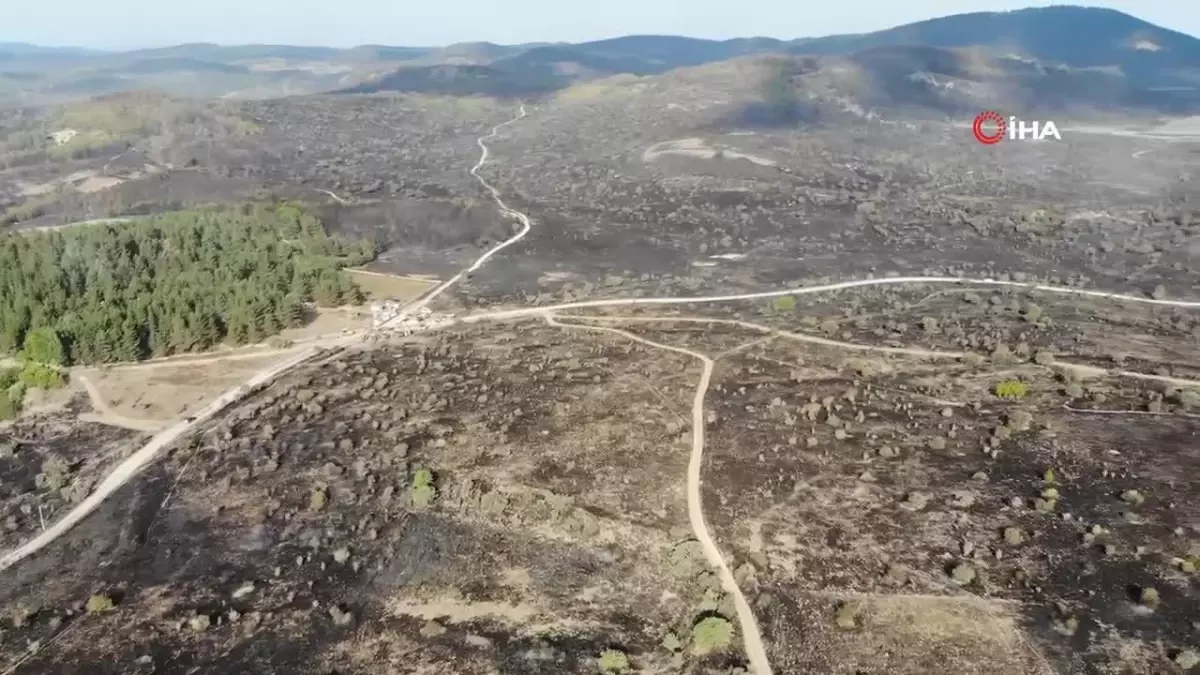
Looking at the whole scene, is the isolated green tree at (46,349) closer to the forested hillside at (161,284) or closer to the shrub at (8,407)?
the forested hillside at (161,284)

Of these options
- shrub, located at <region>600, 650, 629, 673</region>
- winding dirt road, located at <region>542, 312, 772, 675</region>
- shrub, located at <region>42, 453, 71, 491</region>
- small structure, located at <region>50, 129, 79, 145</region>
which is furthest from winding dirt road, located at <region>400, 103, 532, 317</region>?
small structure, located at <region>50, 129, 79, 145</region>

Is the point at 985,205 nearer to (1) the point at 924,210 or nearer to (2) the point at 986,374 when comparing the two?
(1) the point at 924,210

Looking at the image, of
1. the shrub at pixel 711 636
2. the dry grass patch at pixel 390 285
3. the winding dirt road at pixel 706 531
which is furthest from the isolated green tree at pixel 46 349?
the shrub at pixel 711 636

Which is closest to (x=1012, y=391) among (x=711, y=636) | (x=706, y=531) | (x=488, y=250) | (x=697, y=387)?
(x=697, y=387)

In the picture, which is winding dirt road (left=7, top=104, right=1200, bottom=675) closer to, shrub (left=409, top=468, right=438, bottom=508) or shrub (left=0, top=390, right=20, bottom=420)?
shrub (left=0, top=390, right=20, bottom=420)

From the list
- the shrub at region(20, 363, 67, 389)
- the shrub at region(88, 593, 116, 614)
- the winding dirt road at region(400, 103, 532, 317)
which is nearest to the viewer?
the shrub at region(88, 593, 116, 614)

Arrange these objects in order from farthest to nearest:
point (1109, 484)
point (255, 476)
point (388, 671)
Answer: point (255, 476)
point (1109, 484)
point (388, 671)

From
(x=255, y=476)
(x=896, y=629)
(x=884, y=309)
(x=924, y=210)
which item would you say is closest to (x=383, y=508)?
(x=255, y=476)
